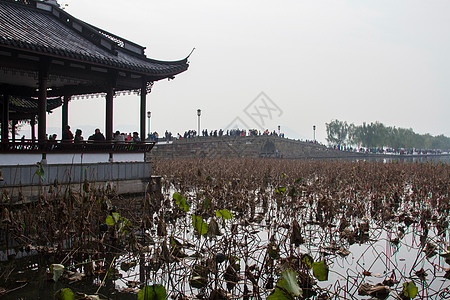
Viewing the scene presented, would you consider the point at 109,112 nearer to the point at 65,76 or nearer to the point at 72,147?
the point at 65,76

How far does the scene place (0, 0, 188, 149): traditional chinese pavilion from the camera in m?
8.09

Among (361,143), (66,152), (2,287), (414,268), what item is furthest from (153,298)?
(361,143)

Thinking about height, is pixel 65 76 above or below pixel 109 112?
above

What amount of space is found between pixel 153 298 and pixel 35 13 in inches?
396

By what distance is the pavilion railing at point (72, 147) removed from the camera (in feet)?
25.4

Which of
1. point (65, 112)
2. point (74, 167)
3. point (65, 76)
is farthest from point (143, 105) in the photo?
point (74, 167)

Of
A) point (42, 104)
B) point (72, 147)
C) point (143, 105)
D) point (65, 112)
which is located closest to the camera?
point (42, 104)

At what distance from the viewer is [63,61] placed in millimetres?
8836

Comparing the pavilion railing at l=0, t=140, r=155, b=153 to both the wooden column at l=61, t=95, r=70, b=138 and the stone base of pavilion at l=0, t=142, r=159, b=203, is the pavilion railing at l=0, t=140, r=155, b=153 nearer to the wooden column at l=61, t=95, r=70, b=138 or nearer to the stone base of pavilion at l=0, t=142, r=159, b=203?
the stone base of pavilion at l=0, t=142, r=159, b=203

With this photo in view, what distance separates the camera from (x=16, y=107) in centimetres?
1400

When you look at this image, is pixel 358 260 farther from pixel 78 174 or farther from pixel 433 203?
pixel 78 174

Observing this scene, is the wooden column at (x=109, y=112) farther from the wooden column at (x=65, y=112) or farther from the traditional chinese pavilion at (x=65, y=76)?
the wooden column at (x=65, y=112)

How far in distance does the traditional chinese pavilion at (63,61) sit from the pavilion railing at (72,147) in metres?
0.24

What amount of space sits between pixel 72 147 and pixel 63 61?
78.8 inches
